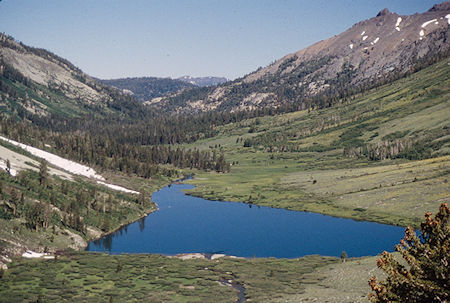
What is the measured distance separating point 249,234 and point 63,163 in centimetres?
9399

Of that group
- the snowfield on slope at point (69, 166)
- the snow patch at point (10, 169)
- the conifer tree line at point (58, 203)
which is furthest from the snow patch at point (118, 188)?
the snow patch at point (10, 169)

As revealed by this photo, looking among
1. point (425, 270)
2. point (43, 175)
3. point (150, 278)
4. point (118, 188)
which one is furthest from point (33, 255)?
point (425, 270)

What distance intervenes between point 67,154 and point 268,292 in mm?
148982

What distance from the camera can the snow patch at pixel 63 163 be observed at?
17062 cm

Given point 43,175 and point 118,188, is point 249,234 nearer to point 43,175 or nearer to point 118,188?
point 118,188

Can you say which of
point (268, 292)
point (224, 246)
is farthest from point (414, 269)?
point (224, 246)

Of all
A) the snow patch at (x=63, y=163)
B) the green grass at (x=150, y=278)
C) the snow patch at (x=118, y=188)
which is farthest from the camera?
the snow patch at (x=63, y=163)

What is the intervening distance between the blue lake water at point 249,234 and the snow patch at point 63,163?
38.9 meters

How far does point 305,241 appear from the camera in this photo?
112m

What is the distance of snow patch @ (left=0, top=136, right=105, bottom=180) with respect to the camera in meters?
171

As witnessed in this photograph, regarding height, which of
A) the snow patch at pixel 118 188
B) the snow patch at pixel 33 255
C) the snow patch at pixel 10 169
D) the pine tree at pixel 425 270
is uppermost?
the snow patch at pixel 10 169

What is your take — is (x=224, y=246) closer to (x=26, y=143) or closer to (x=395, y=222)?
(x=395, y=222)

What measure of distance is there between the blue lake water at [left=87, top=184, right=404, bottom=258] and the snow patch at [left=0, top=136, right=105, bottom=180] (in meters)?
38.9

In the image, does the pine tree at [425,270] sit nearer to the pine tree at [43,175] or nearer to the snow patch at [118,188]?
the pine tree at [43,175]
